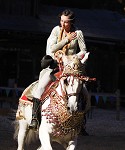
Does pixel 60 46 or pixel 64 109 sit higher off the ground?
pixel 60 46

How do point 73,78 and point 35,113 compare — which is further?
point 35,113

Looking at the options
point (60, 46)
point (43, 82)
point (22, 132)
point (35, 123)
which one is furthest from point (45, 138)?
point (22, 132)

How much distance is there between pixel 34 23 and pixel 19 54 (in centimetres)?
157

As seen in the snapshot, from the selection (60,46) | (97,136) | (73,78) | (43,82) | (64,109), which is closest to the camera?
(73,78)

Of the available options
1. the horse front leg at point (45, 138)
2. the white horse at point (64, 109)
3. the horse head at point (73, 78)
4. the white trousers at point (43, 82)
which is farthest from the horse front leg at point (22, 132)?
the horse head at point (73, 78)

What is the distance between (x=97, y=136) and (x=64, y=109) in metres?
6.69

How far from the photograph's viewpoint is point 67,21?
7.32 m

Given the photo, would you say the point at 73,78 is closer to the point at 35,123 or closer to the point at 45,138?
the point at 45,138

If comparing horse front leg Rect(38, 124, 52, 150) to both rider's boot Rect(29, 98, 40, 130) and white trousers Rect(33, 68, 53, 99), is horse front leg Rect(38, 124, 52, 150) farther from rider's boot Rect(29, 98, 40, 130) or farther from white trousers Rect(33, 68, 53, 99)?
white trousers Rect(33, 68, 53, 99)

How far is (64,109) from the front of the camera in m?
6.92

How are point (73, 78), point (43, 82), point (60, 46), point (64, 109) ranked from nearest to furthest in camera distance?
point (73, 78)
point (64, 109)
point (60, 46)
point (43, 82)

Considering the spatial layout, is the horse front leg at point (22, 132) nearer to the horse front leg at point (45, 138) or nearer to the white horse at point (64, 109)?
the white horse at point (64, 109)

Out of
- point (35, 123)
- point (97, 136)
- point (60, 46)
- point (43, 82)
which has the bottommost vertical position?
point (97, 136)

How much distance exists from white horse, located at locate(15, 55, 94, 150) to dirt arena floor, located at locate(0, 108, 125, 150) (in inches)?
134
